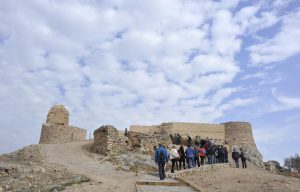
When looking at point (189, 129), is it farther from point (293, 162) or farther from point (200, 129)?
point (293, 162)

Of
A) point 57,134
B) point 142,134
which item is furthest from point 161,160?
point 57,134

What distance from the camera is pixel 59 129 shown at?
36969 mm

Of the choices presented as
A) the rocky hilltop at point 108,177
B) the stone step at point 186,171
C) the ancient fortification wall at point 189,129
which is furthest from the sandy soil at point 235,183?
the ancient fortification wall at point 189,129

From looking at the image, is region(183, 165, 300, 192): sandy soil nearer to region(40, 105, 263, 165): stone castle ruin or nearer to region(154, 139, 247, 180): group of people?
region(154, 139, 247, 180): group of people

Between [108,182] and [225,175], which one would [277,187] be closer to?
[225,175]

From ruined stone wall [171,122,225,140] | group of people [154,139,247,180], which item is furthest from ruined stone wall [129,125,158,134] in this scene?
group of people [154,139,247,180]

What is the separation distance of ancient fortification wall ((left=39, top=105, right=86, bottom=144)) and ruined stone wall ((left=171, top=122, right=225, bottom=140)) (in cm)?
1159

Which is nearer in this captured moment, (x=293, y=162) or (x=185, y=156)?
(x=185, y=156)

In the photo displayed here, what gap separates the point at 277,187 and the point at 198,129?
3157cm

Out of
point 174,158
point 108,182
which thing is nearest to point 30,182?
point 108,182

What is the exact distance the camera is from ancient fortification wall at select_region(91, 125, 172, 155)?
77.0 ft

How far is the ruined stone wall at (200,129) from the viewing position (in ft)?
144

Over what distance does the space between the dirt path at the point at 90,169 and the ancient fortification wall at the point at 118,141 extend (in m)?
0.96

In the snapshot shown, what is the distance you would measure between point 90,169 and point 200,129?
27.9 m
